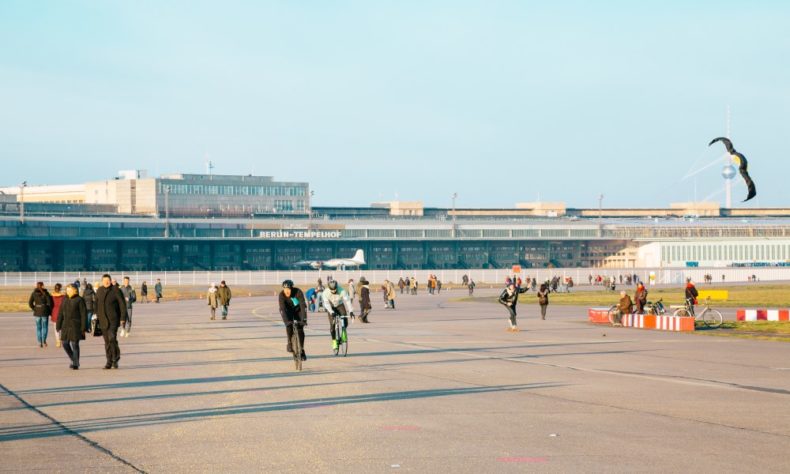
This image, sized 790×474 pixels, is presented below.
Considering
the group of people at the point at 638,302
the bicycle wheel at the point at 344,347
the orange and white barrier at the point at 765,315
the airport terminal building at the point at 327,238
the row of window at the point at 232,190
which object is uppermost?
the row of window at the point at 232,190

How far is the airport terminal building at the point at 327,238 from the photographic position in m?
136

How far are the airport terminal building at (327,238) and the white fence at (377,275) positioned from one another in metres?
27.1

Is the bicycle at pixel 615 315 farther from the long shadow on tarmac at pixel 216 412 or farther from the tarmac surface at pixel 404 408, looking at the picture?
the long shadow on tarmac at pixel 216 412

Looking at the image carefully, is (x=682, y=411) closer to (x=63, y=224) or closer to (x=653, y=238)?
(x=63, y=224)

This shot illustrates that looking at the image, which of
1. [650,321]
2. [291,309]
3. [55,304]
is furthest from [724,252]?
[291,309]

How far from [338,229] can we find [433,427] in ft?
448

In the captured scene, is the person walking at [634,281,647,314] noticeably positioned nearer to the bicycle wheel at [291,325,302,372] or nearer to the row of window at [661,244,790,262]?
the bicycle wheel at [291,325,302,372]

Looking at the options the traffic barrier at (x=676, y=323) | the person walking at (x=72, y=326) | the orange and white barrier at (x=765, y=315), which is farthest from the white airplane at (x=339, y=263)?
the person walking at (x=72, y=326)

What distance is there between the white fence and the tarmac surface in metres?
62.5

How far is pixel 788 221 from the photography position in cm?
16362

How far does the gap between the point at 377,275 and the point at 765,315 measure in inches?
2668

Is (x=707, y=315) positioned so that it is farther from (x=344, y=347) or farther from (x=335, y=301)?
(x=335, y=301)

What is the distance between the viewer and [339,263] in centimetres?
14250

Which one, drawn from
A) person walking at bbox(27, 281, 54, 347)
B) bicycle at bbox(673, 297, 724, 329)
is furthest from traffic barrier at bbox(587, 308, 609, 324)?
person walking at bbox(27, 281, 54, 347)
